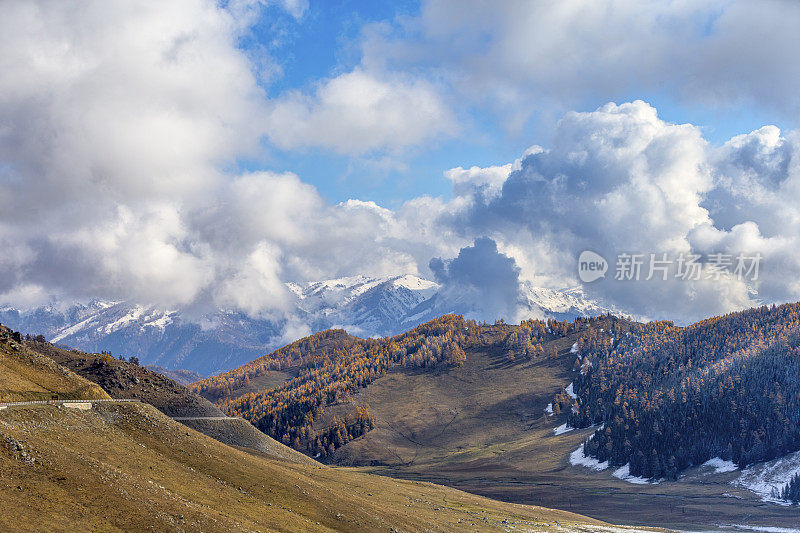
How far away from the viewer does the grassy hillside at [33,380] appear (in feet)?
318

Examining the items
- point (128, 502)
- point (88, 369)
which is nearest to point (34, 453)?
point (128, 502)

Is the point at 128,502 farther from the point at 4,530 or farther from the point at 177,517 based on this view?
the point at 4,530

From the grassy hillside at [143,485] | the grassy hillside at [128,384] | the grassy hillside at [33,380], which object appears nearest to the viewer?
the grassy hillside at [143,485]

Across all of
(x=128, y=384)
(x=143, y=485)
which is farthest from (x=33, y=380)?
(x=128, y=384)

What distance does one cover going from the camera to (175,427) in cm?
10469

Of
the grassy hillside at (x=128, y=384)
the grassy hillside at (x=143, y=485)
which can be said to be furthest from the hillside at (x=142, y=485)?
the grassy hillside at (x=128, y=384)

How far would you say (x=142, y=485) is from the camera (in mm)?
75438

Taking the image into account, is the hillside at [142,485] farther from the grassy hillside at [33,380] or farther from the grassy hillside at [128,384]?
the grassy hillside at [128,384]

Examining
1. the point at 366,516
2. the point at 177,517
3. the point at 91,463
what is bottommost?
the point at 366,516

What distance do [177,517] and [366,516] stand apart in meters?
39.7

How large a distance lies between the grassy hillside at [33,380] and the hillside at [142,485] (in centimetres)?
150

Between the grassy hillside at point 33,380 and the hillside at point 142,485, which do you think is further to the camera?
the grassy hillside at point 33,380

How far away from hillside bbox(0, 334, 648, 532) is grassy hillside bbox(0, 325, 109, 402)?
1504mm

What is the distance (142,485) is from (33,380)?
143 ft
